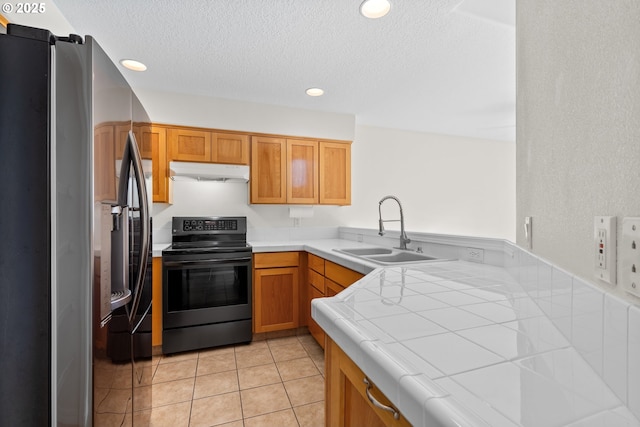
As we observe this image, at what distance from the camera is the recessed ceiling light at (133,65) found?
231 centimetres

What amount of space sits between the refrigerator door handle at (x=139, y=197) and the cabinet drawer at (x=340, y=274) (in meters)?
1.18

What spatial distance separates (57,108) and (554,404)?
131 cm

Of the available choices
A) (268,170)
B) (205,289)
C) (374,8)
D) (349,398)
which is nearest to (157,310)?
(205,289)

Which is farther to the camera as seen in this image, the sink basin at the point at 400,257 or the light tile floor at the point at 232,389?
the sink basin at the point at 400,257

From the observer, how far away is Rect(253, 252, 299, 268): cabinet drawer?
269cm

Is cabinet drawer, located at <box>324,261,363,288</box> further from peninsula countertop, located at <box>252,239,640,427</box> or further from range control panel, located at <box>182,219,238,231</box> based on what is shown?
range control panel, located at <box>182,219,238,231</box>

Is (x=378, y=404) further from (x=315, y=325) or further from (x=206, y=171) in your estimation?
(x=206, y=171)

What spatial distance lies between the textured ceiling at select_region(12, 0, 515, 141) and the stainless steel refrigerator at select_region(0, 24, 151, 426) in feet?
3.76

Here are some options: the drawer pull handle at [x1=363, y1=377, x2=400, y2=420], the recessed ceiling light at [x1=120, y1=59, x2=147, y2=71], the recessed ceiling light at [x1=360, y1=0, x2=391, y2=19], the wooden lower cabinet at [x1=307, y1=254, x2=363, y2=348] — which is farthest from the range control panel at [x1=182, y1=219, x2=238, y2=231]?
the drawer pull handle at [x1=363, y1=377, x2=400, y2=420]

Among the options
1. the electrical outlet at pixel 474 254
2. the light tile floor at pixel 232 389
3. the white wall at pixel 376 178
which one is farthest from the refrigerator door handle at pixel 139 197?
the white wall at pixel 376 178

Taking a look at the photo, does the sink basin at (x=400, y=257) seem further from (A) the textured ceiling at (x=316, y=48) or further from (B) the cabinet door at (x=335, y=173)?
(A) the textured ceiling at (x=316, y=48)

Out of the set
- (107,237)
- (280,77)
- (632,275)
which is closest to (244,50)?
(280,77)

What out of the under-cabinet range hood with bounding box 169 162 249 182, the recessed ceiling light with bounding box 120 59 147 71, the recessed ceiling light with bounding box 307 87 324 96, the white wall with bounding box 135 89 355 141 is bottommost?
the under-cabinet range hood with bounding box 169 162 249 182

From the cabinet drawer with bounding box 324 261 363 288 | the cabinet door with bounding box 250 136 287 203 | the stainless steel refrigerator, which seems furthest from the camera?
the cabinet door with bounding box 250 136 287 203
